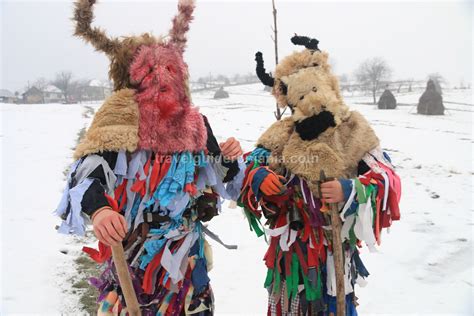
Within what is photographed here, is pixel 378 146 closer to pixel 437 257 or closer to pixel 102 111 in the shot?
pixel 102 111

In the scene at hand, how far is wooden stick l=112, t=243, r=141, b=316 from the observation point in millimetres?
1507

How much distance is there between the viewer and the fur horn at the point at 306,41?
2.32 m

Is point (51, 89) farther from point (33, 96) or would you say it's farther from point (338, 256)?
point (338, 256)

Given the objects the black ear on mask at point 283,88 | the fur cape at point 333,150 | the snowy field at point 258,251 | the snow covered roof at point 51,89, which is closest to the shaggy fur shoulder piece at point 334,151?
the fur cape at point 333,150

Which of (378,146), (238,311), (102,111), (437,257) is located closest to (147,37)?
(102,111)

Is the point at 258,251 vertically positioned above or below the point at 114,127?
below

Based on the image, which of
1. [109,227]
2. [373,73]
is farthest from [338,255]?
[373,73]

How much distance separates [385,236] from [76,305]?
3.32 m

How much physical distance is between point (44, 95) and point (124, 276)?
62.0m

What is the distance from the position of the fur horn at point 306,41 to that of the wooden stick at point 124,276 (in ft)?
5.16

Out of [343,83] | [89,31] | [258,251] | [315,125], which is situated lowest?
[258,251]

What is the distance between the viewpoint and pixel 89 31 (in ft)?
5.80

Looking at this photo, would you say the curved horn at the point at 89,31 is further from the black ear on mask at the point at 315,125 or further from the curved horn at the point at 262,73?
the black ear on mask at the point at 315,125

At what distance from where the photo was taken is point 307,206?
84.5 inches
